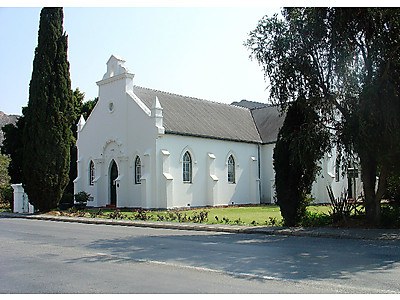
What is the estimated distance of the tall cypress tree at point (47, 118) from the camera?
87.6ft

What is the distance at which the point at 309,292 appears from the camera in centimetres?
657

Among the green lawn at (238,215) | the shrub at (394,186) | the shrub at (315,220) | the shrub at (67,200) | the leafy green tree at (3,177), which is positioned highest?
the leafy green tree at (3,177)

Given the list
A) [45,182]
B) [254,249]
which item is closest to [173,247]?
[254,249]

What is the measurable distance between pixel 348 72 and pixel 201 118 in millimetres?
20282

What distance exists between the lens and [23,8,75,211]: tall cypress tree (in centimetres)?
2670

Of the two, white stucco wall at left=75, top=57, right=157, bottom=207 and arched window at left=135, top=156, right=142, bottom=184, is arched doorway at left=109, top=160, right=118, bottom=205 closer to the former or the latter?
white stucco wall at left=75, top=57, right=157, bottom=207

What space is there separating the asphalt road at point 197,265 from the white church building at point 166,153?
15840 millimetres

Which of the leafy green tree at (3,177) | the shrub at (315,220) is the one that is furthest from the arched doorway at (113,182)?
the shrub at (315,220)

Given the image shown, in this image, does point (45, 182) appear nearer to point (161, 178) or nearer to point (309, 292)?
point (161, 178)

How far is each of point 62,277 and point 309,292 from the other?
14.1ft

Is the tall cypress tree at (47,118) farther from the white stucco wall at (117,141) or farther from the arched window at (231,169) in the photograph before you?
the arched window at (231,169)

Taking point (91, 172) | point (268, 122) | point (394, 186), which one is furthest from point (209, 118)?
point (394, 186)

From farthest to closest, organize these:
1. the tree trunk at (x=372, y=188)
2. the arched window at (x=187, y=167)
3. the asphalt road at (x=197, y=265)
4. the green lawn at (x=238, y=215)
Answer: the arched window at (x=187, y=167)
the green lawn at (x=238, y=215)
the tree trunk at (x=372, y=188)
the asphalt road at (x=197, y=265)

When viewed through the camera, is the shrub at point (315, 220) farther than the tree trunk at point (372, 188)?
Yes
